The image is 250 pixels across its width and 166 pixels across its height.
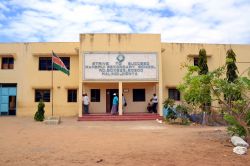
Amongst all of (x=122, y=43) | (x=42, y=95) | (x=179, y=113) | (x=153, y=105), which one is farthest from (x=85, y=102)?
(x=179, y=113)

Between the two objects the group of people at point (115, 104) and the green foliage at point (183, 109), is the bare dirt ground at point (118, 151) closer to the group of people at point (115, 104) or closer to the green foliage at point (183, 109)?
the green foliage at point (183, 109)

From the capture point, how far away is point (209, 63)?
87.6 feet

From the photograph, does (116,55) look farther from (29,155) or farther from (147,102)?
(29,155)

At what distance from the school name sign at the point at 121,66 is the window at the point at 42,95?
488 centimetres

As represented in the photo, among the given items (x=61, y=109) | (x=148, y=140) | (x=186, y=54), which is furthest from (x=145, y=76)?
(x=148, y=140)

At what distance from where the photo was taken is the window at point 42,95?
2603 centimetres

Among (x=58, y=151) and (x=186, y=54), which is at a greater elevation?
(x=186, y=54)

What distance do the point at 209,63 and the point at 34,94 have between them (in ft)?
45.2

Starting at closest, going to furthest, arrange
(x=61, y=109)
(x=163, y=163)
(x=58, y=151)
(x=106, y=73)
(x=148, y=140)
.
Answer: (x=163, y=163) → (x=58, y=151) → (x=148, y=140) → (x=106, y=73) → (x=61, y=109)

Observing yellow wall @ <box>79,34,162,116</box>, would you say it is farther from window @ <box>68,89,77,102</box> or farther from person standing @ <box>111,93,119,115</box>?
window @ <box>68,89,77,102</box>

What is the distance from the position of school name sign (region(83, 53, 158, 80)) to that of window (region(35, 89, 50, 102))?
4876 mm

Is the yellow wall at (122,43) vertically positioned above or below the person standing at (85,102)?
above

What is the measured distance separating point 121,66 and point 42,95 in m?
7.05

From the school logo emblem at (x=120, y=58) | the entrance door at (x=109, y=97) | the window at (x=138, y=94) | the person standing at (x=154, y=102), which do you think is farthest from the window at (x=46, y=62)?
the person standing at (x=154, y=102)
